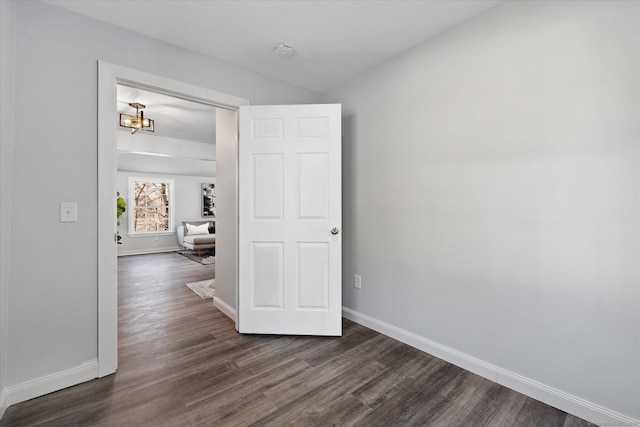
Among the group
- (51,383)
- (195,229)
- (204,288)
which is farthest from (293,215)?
(195,229)

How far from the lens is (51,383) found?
1706mm

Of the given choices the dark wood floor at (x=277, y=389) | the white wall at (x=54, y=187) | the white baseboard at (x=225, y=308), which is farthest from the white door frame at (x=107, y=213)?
the white baseboard at (x=225, y=308)

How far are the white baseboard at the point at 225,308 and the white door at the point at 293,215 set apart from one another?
39cm

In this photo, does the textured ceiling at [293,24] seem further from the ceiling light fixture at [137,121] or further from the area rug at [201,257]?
the area rug at [201,257]

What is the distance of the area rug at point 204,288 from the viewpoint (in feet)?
11.9

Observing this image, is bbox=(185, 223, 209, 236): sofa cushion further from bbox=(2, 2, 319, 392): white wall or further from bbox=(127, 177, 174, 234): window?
bbox=(2, 2, 319, 392): white wall

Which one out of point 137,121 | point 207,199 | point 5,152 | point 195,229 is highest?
point 137,121

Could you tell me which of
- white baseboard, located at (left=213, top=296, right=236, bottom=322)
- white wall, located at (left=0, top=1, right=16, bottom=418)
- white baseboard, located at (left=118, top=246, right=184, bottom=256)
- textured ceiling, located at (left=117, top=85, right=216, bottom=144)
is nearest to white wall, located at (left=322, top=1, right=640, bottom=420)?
white baseboard, located at (left=213, top=296, right=236, bottom=322)

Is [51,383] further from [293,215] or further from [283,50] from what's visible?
[283,50]

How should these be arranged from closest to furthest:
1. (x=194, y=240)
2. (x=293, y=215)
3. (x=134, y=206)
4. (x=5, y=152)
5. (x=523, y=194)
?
1. (x=5, y=152)
2. (x=523, y=194)
3. (x=293, y=215)
4. (x=194, y=240)
5. (x=134, y=206)

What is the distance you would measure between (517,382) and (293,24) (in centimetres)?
282

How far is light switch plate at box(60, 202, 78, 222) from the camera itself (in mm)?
1755

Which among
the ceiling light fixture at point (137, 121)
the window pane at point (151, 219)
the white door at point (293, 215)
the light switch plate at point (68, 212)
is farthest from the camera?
the window pane at point (151, 219)

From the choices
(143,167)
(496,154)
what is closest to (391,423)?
(496,154)
